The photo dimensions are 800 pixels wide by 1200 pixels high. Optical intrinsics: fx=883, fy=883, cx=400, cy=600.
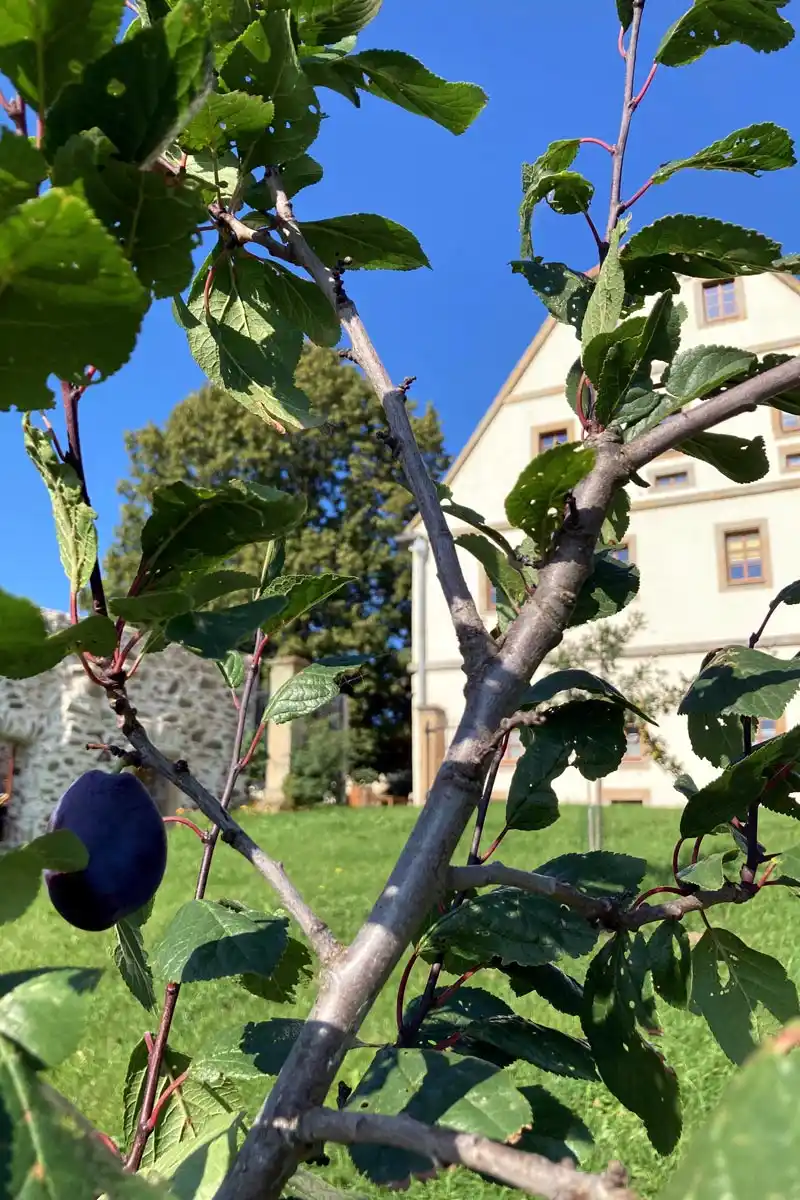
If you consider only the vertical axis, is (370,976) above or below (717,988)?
above

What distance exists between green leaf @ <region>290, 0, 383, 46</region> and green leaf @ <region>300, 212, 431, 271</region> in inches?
6.9

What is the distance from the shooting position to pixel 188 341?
95 centimetres

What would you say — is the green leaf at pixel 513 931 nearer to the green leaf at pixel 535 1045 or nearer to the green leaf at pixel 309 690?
the green leaf at pixel 535 1045

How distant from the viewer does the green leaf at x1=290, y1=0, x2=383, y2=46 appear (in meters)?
0.86

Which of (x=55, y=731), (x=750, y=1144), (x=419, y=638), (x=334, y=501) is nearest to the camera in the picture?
(x=750, y=1144)

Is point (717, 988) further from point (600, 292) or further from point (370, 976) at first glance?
point (600, 292)

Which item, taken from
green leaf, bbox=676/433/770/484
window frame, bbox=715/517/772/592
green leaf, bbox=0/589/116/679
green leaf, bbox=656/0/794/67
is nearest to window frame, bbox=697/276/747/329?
window frame, bbox=715/517/772/592

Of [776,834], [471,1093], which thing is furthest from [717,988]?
[776,834]

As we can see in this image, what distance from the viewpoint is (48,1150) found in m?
0.36

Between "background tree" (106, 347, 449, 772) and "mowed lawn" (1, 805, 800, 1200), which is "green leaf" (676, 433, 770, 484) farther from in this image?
"background tree" (106, 347, 449, 772)

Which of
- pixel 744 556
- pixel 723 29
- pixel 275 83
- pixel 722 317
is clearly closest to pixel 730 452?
pixel 723 29

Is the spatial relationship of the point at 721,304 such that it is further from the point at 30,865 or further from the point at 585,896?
the point at 30,865

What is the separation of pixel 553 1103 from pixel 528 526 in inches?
18.2

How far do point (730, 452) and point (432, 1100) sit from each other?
25.9 inches
